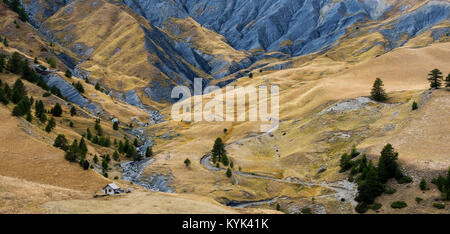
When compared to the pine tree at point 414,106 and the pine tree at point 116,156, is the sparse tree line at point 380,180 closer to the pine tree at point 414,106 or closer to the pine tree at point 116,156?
the pine tree at point 414,106

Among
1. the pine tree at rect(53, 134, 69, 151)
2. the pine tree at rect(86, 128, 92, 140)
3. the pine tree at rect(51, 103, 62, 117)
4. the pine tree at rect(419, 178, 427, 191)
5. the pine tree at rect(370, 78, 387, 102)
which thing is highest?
the pine tree at rect(370, 78, 387, 102)

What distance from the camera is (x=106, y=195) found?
181ft

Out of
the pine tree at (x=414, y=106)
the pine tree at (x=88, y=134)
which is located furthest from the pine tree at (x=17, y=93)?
the pine tree at (x=414, y=106)

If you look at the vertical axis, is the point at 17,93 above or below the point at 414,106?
above

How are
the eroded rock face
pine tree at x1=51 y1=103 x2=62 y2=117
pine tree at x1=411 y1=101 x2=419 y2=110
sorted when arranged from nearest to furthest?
pine tree at x1=411 y1=101 x2=419 y2=110, pine tree at x1=51 y1=103 x2=62 y2=117, the eroded rock face

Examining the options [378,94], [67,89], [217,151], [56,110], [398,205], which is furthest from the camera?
[67,89]

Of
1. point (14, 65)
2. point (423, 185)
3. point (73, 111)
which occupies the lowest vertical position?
point (423, 185)

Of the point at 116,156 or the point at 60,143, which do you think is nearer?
the point at 60,143

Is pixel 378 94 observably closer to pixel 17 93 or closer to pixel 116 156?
pixel 116 156

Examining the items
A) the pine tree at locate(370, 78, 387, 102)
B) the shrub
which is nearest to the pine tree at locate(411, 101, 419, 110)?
the pine tree at locate(370, 78, 387, 102)

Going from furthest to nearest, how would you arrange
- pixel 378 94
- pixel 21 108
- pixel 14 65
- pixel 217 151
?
pixel 14 65, pixel 378 94, pixel 217 151, pixel 21 108

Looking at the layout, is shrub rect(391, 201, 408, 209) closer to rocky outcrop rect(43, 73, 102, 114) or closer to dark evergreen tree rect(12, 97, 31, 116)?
dark evergreen tree rect(12, 97, 31, 116)

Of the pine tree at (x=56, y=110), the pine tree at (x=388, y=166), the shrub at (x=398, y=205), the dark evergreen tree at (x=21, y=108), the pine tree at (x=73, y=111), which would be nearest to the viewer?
the shrub at (x=398, y=205)

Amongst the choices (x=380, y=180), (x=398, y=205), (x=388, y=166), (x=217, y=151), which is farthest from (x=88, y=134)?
(x=398, y=205)
